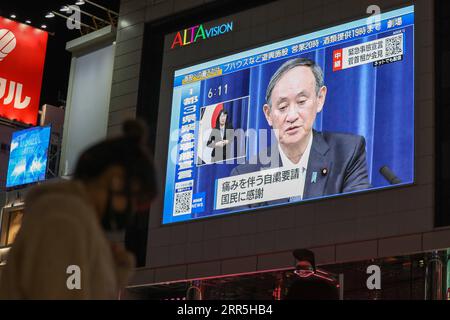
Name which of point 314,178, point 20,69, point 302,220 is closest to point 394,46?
point 314,178

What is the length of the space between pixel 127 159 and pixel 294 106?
12766 mm

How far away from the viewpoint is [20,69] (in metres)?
22.9

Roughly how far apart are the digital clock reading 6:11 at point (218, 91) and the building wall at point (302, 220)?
79 centimetres

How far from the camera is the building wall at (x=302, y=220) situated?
1330cm

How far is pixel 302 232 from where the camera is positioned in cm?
1448

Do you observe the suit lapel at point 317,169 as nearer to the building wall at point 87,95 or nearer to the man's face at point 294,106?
the man's face at point 294,106

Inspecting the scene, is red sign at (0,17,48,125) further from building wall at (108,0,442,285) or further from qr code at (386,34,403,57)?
qr code at (386,34,403,57)

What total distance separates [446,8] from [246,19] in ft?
12.7

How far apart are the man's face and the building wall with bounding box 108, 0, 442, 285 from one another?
0.94 m

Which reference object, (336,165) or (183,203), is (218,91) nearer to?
(183,203)

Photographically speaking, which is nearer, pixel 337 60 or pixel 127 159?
pixel 127 159

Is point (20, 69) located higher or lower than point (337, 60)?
higher
